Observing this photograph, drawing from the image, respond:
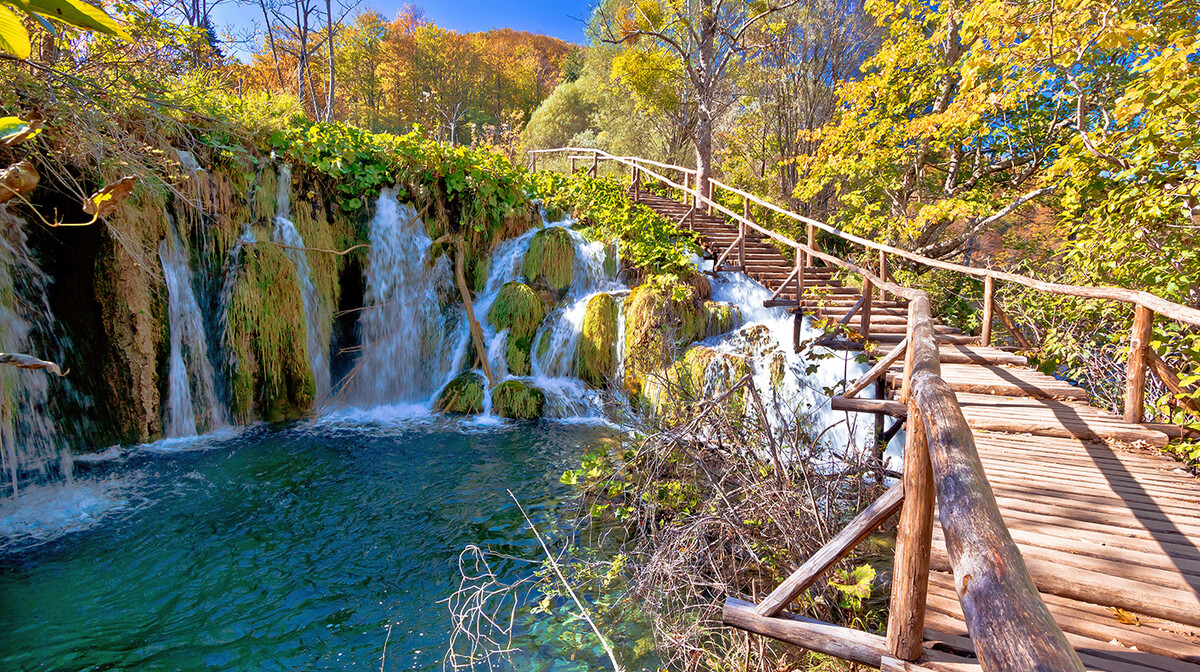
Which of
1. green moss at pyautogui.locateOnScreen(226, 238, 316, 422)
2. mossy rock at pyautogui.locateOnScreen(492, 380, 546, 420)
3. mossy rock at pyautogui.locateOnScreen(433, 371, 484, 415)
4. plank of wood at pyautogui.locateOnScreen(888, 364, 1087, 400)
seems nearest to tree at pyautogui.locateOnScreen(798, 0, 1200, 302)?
plank of wood at pyautogui.locateOnScreen(888, 364, 1087, 400)

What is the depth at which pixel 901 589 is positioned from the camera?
201 centimetres

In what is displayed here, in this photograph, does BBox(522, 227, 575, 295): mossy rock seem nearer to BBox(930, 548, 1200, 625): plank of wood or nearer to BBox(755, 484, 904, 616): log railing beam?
BBox(755, 484, 904, 616): log railing beam

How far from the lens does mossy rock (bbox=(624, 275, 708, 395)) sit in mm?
8961

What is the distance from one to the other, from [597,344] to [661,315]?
3.79ft

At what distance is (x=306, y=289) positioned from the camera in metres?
8.92

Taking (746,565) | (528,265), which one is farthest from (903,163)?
(746,565)

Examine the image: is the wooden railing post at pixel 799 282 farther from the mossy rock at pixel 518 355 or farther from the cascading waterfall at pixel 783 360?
the mossy rock at pixel 518 355

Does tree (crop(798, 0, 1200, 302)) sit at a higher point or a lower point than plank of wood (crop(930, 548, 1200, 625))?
higher

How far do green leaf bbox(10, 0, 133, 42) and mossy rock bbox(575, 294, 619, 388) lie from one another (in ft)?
28.5

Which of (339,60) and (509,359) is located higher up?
(339,60)

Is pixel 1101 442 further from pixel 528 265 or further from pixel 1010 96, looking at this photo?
pixel 528 265

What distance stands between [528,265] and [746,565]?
24.8ft

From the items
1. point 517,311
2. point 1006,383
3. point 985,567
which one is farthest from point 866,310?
point 985,567

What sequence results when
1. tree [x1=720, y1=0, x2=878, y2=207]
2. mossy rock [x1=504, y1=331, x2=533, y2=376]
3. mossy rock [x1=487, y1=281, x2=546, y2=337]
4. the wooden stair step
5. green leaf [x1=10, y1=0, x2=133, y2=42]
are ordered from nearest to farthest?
green leaf [x1=10, y1=0, x2=133, y2=42] < the wooden stair step < mossy rock [x1=504, y1=331, x2=533, y2=376] < mossy rock [x1=487, y1=281, x2=546, y2=337] < tree [x1=720, y1=0, x2=878, y2=207]
